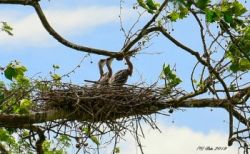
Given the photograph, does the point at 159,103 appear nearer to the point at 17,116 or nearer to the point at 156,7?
the point at 156,7

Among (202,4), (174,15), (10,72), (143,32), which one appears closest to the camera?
(202,4)

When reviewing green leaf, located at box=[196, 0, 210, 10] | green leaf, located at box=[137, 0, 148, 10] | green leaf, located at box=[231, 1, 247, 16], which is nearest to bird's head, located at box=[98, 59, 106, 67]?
green leaf, located at box=[137, 0, 148, 10]

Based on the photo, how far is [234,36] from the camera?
21.7 feet

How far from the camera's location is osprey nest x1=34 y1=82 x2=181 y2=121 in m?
7.41

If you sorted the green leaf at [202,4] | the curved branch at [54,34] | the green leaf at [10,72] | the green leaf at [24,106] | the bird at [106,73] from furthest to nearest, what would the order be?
the bird at [106,73], the curved branch at [54,34], the green leaf at [10,72], the green leaf at [24,106], the green leaf at [202,4]

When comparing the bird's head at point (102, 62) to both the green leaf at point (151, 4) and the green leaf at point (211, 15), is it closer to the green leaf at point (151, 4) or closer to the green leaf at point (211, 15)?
the green leaf at point (151, 4)

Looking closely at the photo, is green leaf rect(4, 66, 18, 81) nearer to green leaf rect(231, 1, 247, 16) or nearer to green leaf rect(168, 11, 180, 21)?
green leaf rect(168, 11, 180, 21)

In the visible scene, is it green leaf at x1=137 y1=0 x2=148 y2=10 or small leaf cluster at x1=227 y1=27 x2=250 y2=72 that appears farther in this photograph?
green leaf at x1=137 y1=0 x2=148 y2=10

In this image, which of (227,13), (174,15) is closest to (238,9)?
(227,13)

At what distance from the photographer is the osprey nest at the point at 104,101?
7410mm

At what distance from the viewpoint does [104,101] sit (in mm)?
7547

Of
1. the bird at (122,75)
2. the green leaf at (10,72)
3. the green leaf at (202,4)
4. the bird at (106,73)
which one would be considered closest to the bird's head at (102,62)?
the bird at (106,73)

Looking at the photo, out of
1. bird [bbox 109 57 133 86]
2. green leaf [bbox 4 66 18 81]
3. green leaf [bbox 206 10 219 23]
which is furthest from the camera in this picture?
bird [bbox 109 57 133 86]

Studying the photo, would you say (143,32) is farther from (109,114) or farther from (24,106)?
(24,106)
